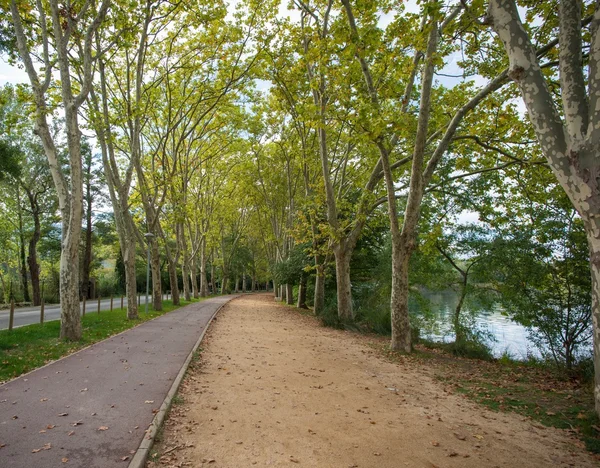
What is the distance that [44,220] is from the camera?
31.0 metres

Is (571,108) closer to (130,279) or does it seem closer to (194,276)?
(130,279)

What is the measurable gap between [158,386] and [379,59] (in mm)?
8840

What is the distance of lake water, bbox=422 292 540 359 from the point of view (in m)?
12.3

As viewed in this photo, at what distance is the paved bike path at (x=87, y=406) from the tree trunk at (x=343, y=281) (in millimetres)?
6775

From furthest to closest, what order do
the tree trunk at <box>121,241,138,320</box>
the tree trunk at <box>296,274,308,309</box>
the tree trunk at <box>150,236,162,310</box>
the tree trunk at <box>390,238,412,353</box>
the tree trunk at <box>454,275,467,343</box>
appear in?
1. the tree trunk at <box>296,274,308,309</box>
2. the tree trunk at <box>150,236,162,310</box>
3. the tree trunk at <box>121,241,138,320</box>
4. the tree trunk at <box>454,275,467,343</box>
5. the tree trunk at <box>390,238,412,353</box>

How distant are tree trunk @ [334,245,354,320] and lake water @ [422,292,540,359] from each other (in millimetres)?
3177

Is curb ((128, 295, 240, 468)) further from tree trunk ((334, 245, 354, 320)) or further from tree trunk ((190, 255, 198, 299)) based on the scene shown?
tree trunk ((190, 255, 198, 299))

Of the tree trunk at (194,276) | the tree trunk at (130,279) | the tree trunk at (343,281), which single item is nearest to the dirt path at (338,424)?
the tree trunk at (343,281)

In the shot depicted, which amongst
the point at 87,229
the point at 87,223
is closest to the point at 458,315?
the point at 87,229

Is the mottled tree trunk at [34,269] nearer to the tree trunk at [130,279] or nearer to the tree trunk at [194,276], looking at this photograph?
the tree trunk at [194,276]

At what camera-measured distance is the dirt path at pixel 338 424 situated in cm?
422

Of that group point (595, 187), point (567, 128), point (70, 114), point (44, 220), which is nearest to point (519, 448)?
point (595, 187)

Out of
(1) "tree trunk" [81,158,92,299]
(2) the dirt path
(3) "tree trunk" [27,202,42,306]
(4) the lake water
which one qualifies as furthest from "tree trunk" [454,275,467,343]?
(1) "tree trunk" [81,158,92,299]

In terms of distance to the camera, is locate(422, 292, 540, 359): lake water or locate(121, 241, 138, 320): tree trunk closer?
locate(422, 292, 540, 359): lake water
